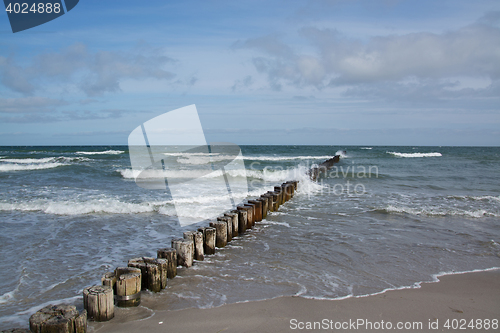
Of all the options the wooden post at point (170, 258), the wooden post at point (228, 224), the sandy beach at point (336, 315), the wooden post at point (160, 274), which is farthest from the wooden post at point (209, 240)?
the sandy beach at point (336, 315)

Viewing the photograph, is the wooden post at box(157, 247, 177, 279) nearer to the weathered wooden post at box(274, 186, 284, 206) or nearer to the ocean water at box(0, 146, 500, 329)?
the ocean water at box(0, 146, 500, 329)

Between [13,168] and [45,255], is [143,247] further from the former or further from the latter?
[13,168]

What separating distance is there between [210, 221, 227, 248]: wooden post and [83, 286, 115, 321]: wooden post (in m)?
2.53

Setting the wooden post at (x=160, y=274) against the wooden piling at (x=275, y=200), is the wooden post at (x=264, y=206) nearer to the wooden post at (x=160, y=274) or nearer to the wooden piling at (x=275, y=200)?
the wooden piling at (x=275, y=200)

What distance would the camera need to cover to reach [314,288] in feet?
13.1

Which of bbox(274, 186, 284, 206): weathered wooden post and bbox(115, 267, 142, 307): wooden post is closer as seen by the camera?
bbox(115, 267, 142, 307): wooden post

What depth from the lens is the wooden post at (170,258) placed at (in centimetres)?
426

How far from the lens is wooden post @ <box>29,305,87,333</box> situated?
8.45ft

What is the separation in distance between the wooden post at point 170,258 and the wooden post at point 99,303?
1.09 metres

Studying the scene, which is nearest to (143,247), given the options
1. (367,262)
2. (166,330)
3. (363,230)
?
(166,330)

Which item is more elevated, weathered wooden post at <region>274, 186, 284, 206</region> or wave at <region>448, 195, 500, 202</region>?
weathered wooden post at <region>274, 186, 284, 206</region>

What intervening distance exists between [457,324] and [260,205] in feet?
15.1

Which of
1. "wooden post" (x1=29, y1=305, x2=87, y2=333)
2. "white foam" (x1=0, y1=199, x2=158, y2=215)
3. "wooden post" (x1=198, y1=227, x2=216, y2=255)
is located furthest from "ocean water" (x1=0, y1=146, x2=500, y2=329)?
"wooden post" (x1=29, y1=305, x2=87, y2=333)

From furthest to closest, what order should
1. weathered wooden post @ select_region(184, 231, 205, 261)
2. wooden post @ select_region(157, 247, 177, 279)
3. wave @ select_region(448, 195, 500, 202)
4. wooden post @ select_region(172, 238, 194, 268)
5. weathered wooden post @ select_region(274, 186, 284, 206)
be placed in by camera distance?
wave @ select_region(448, 195, 500, 202)
weathered wooden post @ select_region(274, 186, 284, 206)
weathered wooden post @ select_region(184, 231, 205, 261)
wooden post @ select_region(172, 238, 194, 268)
wooden post @ select_region(157, 247, 177, 279)
